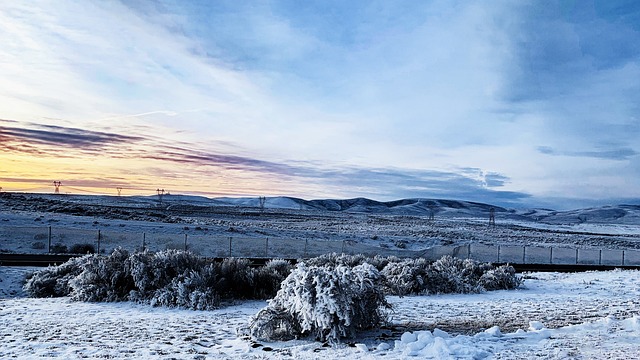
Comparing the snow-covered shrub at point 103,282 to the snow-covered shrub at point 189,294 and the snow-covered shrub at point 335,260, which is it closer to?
the snow-covered shrub at point 189,294

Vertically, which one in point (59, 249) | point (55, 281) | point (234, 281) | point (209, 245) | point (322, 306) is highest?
point (322, 306)

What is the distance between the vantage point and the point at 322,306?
406 inches

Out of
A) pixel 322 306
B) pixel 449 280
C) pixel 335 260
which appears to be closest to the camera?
pixel 322 306

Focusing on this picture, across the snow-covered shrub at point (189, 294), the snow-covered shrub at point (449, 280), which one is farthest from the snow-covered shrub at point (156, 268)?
the snow-covered shrub at point (449, 280)

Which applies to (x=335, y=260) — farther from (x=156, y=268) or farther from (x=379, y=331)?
(x=379, y=331)

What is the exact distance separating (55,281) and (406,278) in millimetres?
11322

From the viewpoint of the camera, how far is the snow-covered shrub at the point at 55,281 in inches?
685

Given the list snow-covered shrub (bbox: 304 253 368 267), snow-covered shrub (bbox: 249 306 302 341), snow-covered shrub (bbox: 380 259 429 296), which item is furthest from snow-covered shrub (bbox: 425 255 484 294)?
snow-covered shrub (bbox: 249 306 302 341)

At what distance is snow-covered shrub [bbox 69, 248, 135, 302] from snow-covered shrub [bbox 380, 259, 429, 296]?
7.65 meters

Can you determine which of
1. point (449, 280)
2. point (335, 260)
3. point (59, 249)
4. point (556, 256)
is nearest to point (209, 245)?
point (59, 249)

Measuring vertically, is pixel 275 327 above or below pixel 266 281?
Result: above

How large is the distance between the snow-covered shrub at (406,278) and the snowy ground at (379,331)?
2.99 feet

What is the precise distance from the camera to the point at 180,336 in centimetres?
1100

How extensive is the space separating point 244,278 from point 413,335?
7.89m
